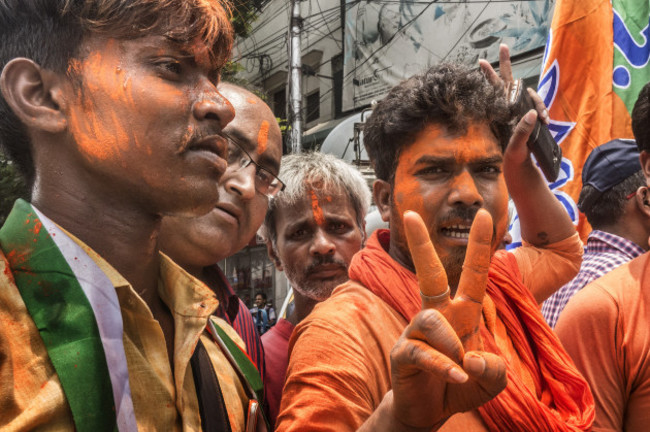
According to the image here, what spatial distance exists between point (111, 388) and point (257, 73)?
1564 centimetres

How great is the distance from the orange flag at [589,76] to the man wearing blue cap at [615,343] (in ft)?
5.63

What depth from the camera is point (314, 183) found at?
9.82ft

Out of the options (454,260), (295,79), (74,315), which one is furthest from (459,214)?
(295,79)

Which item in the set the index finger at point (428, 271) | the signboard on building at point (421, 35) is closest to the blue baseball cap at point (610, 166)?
the index finger at point (428, 271)

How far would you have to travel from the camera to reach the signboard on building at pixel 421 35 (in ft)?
32.4

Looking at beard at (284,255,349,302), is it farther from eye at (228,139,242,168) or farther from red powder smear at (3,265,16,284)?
red powder smear at (3,265,16,284)

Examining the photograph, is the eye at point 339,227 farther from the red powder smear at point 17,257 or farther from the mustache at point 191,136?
the red powder smear at point 17,257

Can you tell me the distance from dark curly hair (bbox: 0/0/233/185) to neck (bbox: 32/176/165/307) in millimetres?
128

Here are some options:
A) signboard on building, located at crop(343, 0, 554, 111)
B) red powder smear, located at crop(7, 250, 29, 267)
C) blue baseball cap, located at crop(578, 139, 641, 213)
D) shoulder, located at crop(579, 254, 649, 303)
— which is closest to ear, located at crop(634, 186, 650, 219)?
blue baseball cap, located at crop(578, 139, 641, 213)

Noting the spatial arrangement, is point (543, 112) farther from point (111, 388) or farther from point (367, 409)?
point (111, 388)

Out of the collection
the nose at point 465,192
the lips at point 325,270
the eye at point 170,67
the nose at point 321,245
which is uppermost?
the eye at point 170,67

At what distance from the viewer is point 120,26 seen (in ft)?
4.48

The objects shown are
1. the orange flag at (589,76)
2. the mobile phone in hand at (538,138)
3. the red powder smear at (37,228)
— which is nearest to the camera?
the red powder smear at (37,228)

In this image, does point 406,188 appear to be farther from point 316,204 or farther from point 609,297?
point 316,204
